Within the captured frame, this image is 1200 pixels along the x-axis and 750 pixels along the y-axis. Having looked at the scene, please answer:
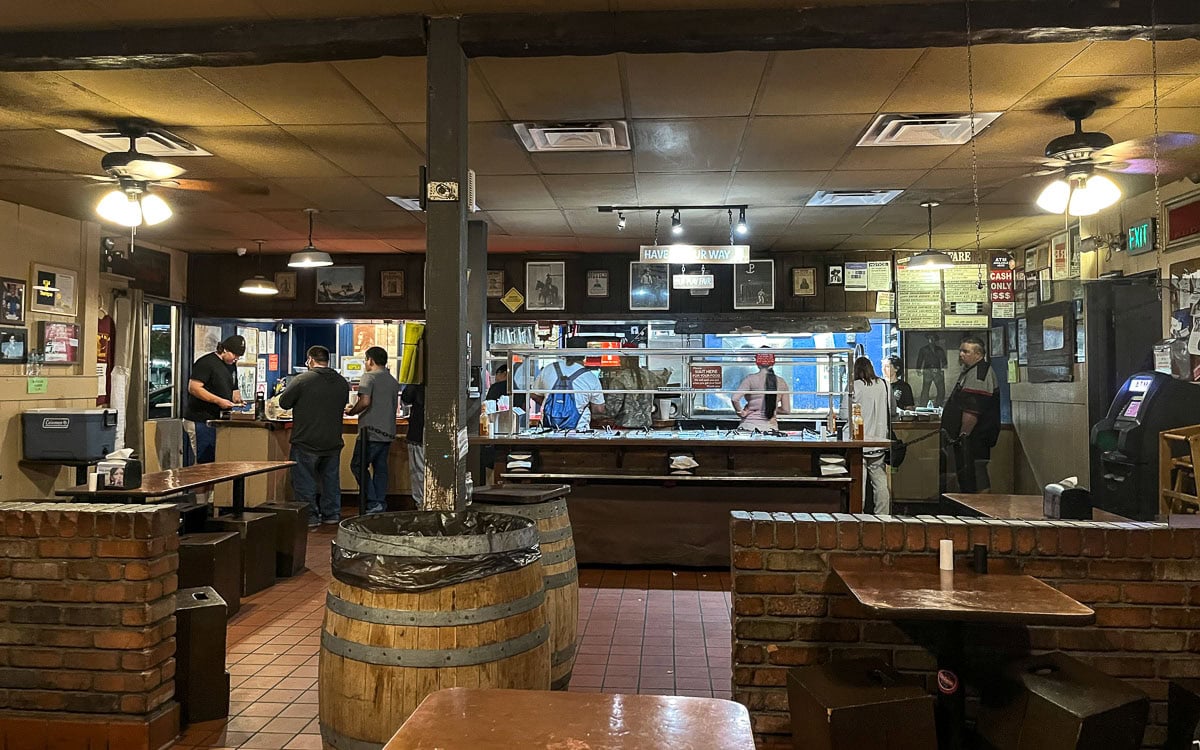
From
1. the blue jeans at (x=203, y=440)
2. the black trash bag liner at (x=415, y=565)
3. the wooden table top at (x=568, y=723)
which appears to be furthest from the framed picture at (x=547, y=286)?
the wooden table top at (x=568, y=723)

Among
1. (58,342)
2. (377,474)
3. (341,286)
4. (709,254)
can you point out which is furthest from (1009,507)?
(58,342)

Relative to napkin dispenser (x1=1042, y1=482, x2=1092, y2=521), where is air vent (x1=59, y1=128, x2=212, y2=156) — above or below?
above

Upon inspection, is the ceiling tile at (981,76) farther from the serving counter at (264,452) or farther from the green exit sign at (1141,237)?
the serving counter at (264,452)

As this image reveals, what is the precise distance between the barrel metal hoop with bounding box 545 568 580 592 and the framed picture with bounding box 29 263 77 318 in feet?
21.6

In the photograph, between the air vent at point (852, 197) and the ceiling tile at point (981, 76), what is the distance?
201 cm

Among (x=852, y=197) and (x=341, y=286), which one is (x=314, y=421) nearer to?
(x=341, y=286)

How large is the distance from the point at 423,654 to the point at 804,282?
826 cm

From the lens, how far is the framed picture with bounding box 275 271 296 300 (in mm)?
10141

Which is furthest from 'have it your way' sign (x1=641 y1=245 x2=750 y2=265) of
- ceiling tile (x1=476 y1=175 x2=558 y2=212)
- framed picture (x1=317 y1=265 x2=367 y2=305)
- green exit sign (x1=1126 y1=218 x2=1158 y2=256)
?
framed picture (x1=317 y1=265 x2=367 y2=305)

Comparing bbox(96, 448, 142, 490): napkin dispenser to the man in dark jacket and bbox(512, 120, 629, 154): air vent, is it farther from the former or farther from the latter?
bbox(512, 120, 629, 154): air vent

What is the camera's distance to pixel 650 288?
980 cm

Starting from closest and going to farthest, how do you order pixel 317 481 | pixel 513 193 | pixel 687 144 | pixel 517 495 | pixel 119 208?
pixel 517 495, pixel 687 144, pixel 119 208, pixel 513 193, pixel 317 481

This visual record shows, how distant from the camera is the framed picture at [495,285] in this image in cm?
993

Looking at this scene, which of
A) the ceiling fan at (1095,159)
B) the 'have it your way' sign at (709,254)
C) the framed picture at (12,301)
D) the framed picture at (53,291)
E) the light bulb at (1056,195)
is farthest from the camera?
the framed picture at (53,291)
